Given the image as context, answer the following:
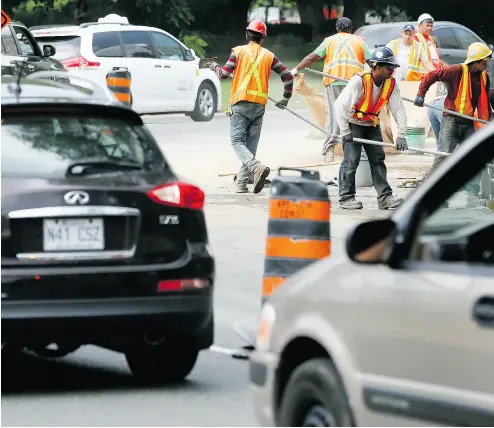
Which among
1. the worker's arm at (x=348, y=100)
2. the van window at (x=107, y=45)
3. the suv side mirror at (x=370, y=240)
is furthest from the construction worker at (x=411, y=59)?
the suv side mirror at (x=370, y=240)

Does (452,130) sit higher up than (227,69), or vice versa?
(227,69)

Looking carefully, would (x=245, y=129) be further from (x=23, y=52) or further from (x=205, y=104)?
(x=205, y=104)

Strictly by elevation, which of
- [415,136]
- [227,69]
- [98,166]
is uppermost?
[98,166]

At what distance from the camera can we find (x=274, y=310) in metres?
5.98

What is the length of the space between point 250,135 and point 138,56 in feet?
37.0

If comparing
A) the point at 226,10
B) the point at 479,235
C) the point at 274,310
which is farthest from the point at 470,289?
the point at 226,10

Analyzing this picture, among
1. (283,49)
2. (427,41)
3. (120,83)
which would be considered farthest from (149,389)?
(283,49)

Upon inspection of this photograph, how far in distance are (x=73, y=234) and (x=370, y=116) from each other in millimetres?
8512

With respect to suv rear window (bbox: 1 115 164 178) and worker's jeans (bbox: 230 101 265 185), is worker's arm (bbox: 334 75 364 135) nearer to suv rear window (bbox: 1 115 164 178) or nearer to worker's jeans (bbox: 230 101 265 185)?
worker's jeans (bbox: 230 101 265 185)

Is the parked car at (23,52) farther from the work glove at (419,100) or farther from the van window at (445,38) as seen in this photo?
the van window at (445,38)

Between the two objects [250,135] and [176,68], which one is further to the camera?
[176,68]

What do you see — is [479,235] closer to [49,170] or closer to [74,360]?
[49,170]

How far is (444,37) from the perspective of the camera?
98.3ft

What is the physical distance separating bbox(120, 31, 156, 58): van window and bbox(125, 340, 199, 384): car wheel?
66.3 feet
